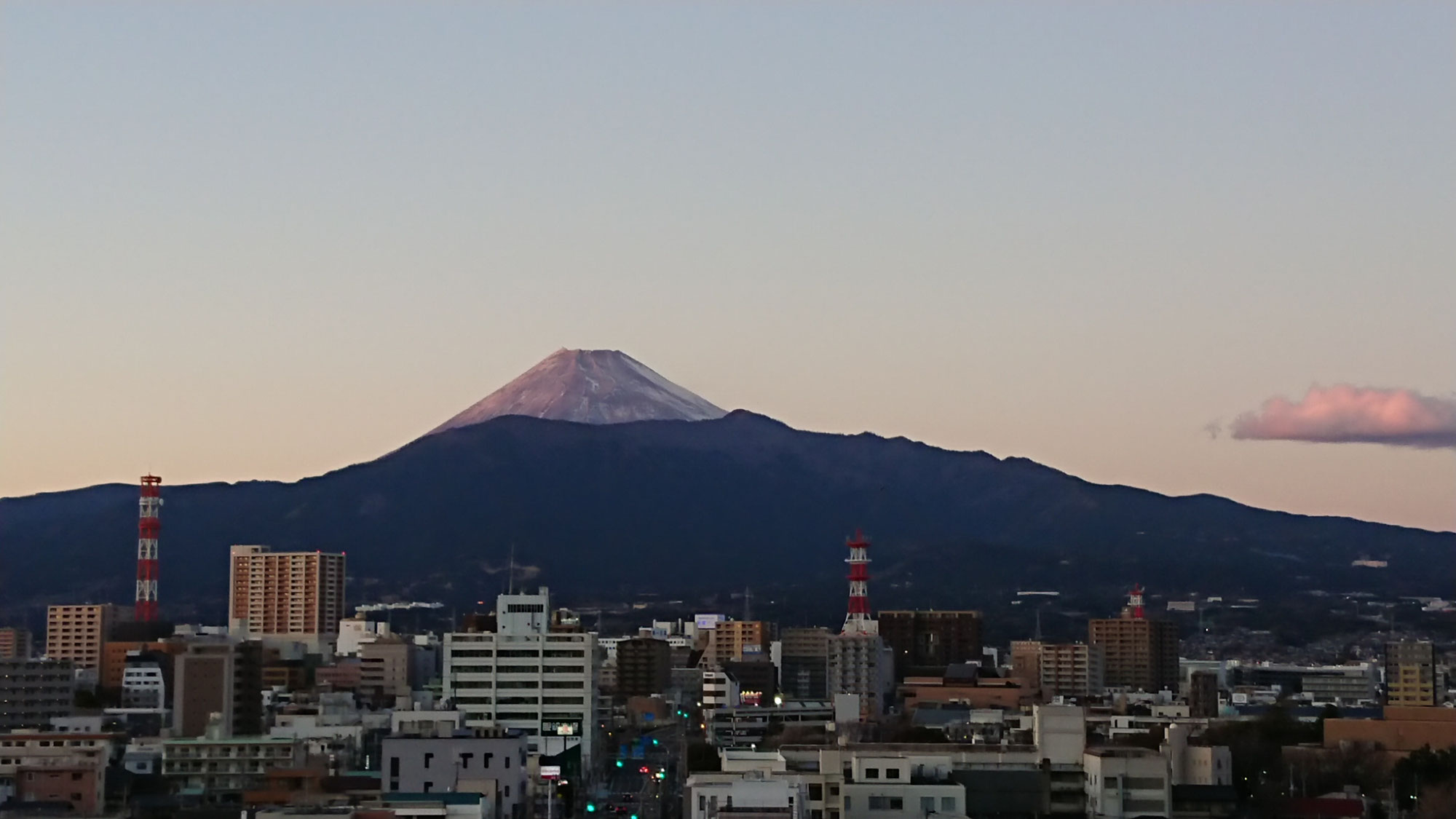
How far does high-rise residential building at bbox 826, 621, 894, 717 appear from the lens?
80625 millimetres

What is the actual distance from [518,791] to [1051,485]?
162m

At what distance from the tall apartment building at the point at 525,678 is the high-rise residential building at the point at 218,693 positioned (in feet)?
25.7

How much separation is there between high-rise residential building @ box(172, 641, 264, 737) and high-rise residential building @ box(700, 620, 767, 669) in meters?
36.5

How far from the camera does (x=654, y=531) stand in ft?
578

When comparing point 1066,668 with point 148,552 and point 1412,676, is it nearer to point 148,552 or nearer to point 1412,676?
point 1412,676

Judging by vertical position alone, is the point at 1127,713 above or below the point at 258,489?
below

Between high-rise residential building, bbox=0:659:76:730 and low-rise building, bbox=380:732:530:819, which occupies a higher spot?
high-rise residential building, bbox=0:659:76:730

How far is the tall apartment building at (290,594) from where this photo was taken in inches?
4373

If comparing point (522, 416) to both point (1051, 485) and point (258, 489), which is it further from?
point (1051, 485)

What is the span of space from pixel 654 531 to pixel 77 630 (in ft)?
295

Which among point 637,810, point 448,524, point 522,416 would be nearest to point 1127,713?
point 637,810

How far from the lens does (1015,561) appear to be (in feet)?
510

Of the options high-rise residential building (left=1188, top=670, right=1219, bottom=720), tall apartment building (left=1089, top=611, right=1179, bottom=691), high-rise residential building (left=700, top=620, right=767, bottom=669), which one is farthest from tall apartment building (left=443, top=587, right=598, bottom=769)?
tall apartment building (left=1089, top=611, right=1179, bottom=691)

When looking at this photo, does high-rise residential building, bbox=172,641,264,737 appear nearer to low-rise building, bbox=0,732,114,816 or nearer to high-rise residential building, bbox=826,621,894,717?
low-rise building, bbox=0,732,114,816
